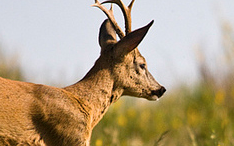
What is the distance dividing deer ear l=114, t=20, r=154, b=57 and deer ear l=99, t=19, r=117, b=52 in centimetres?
24

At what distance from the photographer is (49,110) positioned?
5.42 metres

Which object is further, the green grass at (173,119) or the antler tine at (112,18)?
the green grass at (173,119)

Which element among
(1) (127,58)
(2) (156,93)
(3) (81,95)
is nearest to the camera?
(3) (81,95)

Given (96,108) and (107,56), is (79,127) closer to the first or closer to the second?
(96,108)

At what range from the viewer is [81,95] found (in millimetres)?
5918

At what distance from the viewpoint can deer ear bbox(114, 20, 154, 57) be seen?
234 inches

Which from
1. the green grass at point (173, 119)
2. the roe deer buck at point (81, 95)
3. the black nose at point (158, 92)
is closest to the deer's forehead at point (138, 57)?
the roe deer buck at point (81, 95)

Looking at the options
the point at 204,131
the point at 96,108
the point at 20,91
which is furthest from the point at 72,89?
the point at 204,131

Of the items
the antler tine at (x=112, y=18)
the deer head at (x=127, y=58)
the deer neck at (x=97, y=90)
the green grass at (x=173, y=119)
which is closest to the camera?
the deer neck at (x=97, y=90)

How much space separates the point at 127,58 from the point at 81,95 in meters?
0.75

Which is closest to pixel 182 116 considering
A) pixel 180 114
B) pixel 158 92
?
pixel 180 114

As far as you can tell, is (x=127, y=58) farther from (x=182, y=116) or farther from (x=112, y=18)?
(x=182, y=116)

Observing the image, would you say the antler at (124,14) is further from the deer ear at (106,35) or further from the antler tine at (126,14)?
the deer ear at (106,35)

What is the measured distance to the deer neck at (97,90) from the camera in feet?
19.5
